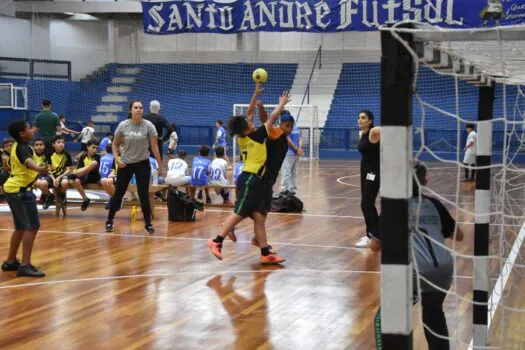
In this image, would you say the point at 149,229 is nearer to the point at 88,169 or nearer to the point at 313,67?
the point at 88,169

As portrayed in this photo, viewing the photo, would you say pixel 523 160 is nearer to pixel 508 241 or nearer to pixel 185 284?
pixel 508 241

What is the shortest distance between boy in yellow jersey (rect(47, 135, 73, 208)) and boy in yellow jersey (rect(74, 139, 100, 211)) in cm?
19

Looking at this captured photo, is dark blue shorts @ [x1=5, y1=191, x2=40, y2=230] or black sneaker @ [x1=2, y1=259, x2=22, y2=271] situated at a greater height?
→ dark blue shorts @ [x1=5, y1=191, x2=40, y2=230]

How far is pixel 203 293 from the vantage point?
730 cm

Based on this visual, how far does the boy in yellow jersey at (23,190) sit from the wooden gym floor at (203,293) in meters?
0.40

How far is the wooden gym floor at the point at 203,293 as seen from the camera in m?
5.85

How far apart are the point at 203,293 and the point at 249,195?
1.49 metres

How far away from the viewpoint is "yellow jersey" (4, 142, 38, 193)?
7852 mm

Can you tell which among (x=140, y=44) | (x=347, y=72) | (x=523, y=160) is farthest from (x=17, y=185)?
(x=140, y=44)

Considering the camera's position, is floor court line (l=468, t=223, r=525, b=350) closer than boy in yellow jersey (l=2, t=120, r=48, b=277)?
Yes

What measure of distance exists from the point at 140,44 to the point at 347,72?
30.9 ft

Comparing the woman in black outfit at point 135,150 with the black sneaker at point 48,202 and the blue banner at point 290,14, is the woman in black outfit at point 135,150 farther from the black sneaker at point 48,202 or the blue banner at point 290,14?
the blue banner at point 290,14

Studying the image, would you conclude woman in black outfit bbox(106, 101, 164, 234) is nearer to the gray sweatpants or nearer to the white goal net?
the gray sweatpants

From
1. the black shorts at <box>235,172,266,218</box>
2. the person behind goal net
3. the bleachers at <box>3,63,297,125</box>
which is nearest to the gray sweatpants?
the black shorts at <box>235,172,266,218</box>
